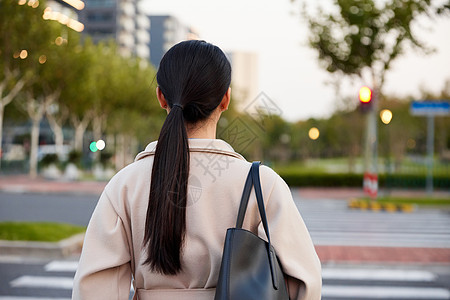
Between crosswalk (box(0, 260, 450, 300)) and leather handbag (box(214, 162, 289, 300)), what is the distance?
4.56 m

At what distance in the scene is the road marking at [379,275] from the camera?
6.57 meters

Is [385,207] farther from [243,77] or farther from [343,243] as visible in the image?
[243,77]

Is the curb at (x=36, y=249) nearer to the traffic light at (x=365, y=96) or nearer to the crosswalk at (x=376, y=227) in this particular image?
the crosswalk at (x=376, y=227)

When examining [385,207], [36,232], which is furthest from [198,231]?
[385,207]

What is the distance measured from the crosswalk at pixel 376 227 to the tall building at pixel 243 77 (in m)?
3.23

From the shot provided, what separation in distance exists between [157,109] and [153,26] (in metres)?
69.9

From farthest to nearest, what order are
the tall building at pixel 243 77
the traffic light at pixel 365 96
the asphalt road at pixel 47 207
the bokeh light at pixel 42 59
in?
the bokeh light at pixel 42 59 < the traffic light at pixel 365 96 < the asphalt road at pixel 47 207 < the tall building at pixel 243 77

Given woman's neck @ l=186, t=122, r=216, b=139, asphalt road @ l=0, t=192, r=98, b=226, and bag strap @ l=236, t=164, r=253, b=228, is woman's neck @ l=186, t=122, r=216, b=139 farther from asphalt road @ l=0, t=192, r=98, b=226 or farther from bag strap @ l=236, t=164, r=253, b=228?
asphalt road @ l=0, t=192, r=98, b=226

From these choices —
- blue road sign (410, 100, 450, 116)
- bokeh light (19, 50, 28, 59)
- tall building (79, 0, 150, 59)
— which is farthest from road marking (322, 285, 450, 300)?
tall building (79, 0, 150, 59)

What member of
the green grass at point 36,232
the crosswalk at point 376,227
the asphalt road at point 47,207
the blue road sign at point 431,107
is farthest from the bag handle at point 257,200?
the blue road sign at point 431,107

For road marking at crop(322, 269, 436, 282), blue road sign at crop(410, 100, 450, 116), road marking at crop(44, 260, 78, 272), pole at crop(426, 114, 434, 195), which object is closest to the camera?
road marking at crop(322, 269, 436, 282)

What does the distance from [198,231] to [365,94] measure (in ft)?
45.5

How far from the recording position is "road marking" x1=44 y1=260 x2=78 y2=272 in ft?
22.0

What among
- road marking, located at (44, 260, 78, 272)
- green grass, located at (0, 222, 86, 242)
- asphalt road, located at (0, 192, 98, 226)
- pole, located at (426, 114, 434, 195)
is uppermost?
pole, located at (426, 114, 434, 195)
